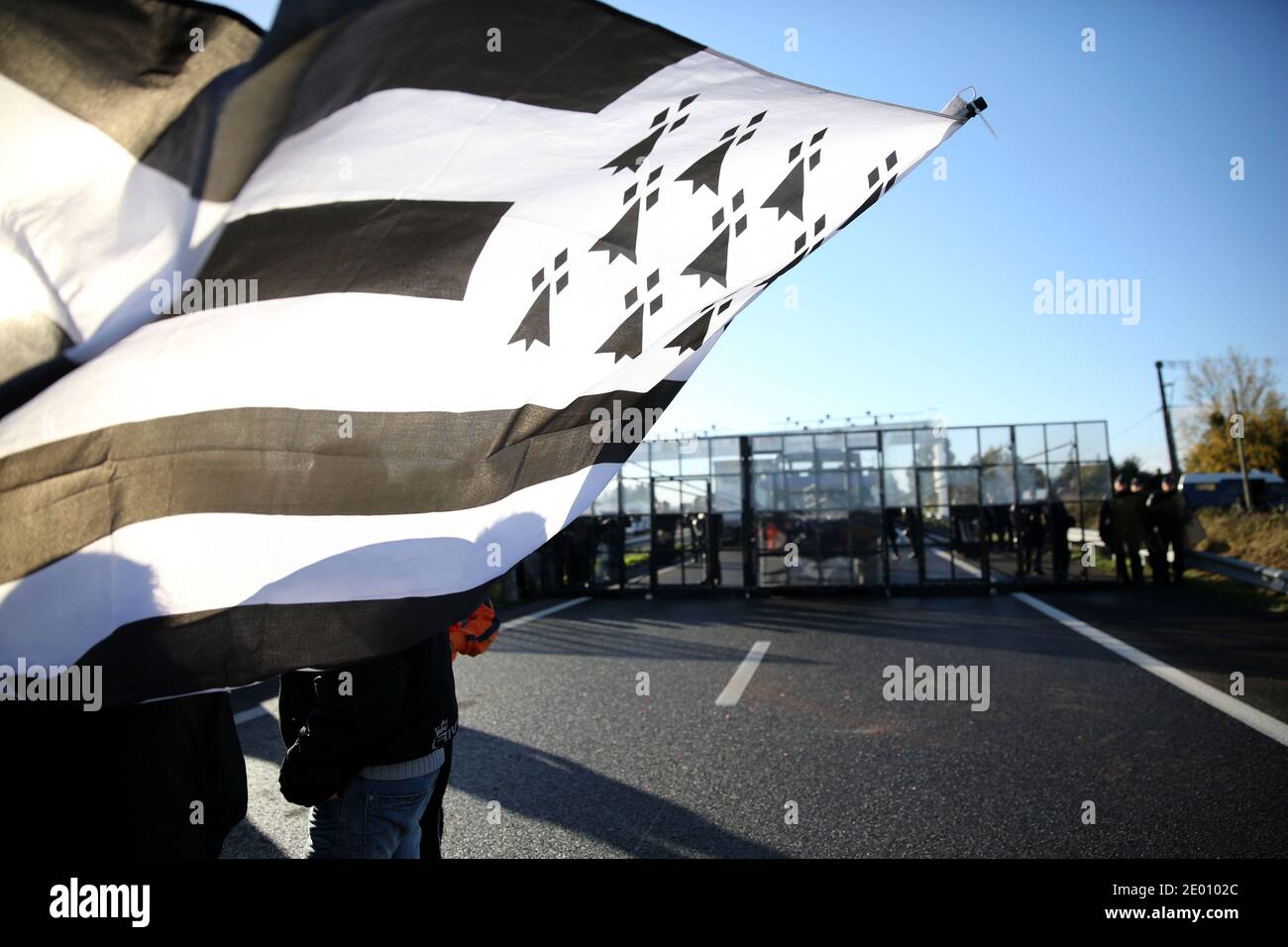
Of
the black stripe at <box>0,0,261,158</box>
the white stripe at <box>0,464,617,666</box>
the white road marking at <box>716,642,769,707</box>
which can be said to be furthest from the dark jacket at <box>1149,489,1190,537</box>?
the black stripe at <box>0,0,261,158</box>

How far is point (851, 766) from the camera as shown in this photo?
Result: 18.6 ft

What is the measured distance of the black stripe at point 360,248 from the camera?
2.09 metres

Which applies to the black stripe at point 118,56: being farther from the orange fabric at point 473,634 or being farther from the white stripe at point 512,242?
the orange fabric at point 473,634

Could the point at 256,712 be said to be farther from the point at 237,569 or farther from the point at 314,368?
the point at 314,368

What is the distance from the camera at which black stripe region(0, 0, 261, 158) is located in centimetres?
208

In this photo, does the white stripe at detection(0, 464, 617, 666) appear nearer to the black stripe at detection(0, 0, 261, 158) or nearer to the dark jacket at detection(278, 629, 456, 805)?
the dark jacket at detection(278, 629, 456, 805)

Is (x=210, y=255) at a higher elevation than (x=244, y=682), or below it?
higher

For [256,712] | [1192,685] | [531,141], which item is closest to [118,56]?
[531,141]

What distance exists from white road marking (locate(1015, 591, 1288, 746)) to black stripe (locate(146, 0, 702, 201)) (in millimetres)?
6225

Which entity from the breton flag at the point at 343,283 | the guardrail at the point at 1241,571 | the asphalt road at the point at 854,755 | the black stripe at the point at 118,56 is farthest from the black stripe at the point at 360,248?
Result: the guardrail at the point at 1241,571

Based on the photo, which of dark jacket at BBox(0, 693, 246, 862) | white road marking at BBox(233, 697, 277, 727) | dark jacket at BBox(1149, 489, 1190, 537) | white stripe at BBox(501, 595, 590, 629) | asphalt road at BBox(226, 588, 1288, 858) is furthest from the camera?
dark jacket at BBox(1149, 489, 1190, 537)
